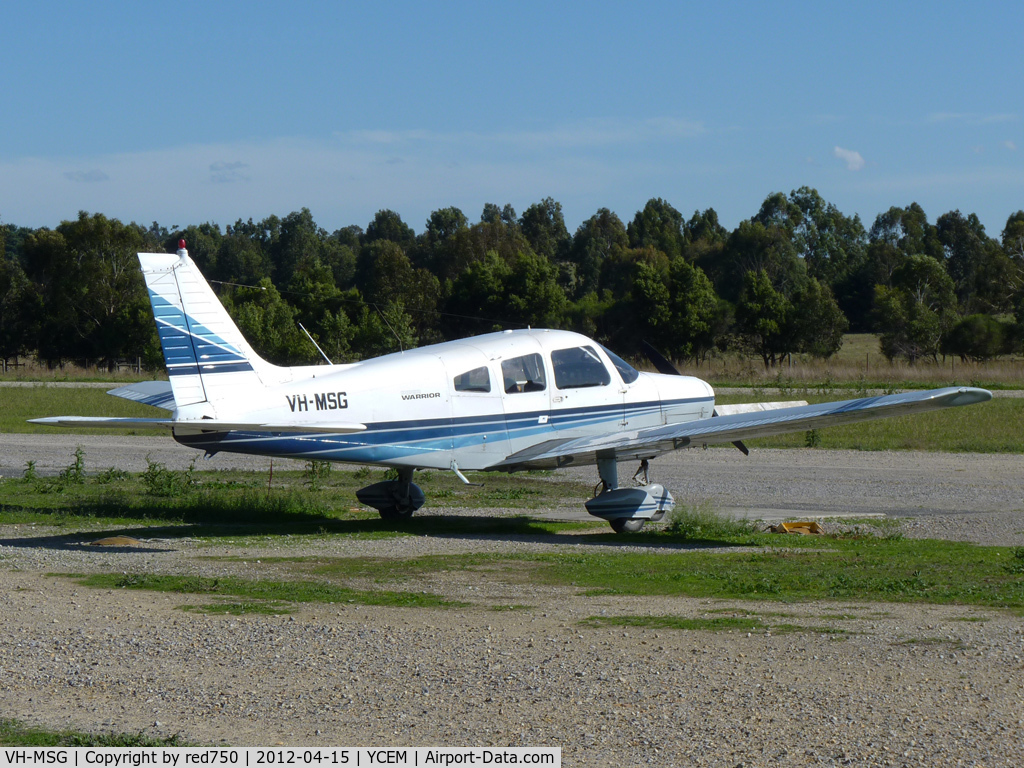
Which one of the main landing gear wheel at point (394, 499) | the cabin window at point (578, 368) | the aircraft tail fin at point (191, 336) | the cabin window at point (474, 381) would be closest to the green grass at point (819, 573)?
the cabin window at point (474, 381)

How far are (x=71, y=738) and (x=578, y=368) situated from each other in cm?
1033

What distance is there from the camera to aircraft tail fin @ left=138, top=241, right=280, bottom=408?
12.6 metres

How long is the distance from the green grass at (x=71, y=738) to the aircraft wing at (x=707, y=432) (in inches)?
357


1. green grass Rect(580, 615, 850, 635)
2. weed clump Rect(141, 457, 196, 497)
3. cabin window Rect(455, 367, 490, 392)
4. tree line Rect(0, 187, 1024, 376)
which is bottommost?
green grass Rect(580, 615, 850, 635)

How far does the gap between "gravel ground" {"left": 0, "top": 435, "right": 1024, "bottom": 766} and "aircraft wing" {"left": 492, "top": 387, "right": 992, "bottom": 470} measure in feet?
12.7

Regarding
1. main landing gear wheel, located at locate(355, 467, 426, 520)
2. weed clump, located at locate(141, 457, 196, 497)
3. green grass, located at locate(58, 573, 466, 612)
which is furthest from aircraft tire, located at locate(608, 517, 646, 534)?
weed clump, located at locate(141, 457, 196, 497)

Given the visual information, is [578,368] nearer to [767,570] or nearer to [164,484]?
[767,570]

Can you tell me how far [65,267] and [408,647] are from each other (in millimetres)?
63373

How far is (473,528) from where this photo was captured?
48.6 feet

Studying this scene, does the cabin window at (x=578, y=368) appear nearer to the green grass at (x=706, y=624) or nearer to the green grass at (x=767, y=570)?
the green grass at (x=767, y=570)

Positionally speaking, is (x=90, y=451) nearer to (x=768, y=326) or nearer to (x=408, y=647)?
(x=408, y=647)

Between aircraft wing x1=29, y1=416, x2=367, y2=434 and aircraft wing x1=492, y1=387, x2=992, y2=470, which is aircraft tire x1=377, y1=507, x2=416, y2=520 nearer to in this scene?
aircraft wing x1=492, y1=387, x2=992, y2=470

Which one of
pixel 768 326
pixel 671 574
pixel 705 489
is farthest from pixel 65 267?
pixel 671 574

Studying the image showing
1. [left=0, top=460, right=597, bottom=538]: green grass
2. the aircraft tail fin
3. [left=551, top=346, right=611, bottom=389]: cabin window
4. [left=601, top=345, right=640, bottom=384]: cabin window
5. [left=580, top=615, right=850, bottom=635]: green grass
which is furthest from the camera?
[left=601, top=345, right=640, bottom=384]: cabin window
